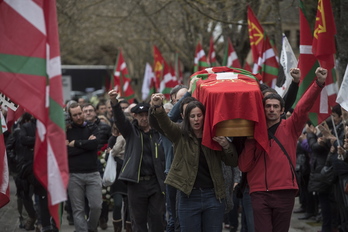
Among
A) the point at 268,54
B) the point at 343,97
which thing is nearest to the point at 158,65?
the point at 268,54

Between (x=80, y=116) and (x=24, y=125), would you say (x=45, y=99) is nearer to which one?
(x=80, y=116)

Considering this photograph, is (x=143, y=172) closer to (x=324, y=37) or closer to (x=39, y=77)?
(x=324, y=37)

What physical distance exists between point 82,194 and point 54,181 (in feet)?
16.7

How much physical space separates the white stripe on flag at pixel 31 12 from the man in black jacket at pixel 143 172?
11.1ft

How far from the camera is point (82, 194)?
1044 centimetres

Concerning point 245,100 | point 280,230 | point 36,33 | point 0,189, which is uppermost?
point 36,33

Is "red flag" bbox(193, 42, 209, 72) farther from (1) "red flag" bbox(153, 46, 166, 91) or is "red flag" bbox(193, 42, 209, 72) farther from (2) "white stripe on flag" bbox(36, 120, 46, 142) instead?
(2) "white stripe on flag" bbox(36, 120, 46, 142)

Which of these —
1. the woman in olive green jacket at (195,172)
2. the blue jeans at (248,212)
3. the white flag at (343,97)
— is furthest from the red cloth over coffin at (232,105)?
the blue jeans at (248,212)

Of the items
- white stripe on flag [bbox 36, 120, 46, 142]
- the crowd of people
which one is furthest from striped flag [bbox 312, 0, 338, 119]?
white stripe on flag [bbox 36, 120, 46, 142]

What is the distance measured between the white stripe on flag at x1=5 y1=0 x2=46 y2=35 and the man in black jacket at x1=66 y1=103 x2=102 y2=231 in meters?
4.67

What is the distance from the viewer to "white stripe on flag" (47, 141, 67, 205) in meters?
5.36

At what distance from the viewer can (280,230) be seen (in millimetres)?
7426

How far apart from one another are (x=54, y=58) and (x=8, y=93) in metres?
0.42

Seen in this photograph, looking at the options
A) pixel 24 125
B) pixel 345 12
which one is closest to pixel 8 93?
pixel 24 125
